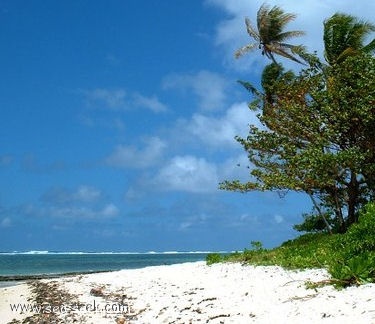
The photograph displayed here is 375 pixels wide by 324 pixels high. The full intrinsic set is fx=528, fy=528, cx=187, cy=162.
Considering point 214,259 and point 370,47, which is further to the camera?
point 370,47

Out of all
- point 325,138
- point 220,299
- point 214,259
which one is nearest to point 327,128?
point 325,138

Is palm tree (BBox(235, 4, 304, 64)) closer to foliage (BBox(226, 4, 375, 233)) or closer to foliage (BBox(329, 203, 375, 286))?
foliage (BBox(226, 4, 375, 233))

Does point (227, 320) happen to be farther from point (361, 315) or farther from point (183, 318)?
point (361, 315)

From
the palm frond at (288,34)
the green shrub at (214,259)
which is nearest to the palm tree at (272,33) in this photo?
the palm frond at (288,34)

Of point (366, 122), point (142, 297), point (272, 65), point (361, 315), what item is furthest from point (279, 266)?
point (272, 65)

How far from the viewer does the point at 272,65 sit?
37000 millimetres

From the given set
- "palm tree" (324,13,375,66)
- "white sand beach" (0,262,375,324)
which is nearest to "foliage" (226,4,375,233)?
"palm tree" (324,13,375,66)

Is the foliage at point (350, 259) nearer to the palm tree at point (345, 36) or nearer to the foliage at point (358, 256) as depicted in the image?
the foliage at point (358, 256)

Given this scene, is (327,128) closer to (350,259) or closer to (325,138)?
(325,138)

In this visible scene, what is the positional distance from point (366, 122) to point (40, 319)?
61.9ft

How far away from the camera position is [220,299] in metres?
13.7

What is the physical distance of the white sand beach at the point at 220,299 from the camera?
32.7 ft

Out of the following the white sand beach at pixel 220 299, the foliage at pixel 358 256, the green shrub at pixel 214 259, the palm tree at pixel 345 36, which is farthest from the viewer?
the palm tree at pixel 345 36

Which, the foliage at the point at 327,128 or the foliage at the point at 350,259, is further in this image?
the foliage at the point at 327,128
